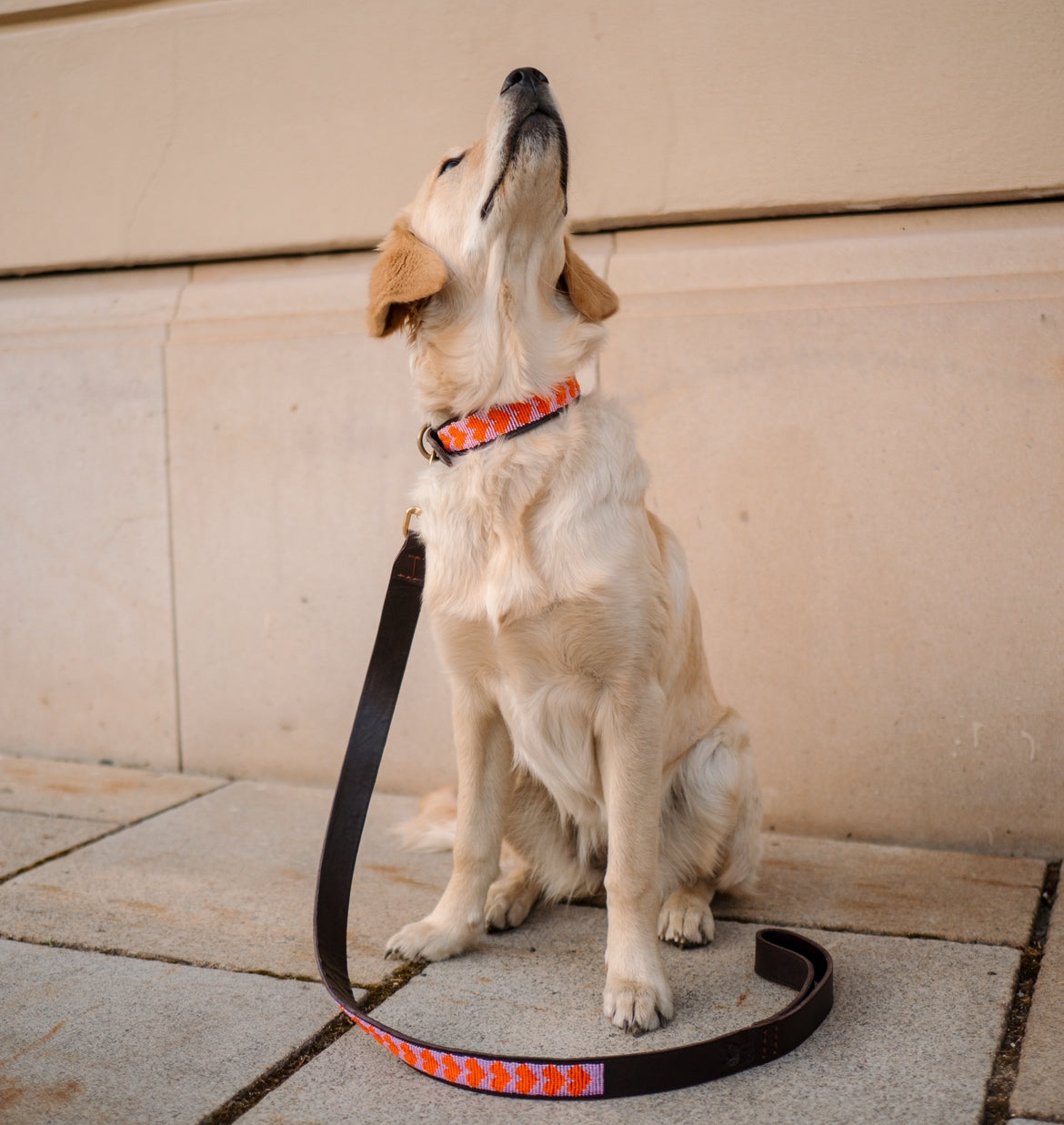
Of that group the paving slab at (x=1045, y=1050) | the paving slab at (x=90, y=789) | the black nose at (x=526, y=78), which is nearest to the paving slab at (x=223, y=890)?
the paving slab at (x=90, y=789)

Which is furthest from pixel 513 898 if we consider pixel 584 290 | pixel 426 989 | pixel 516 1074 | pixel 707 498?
pixel 584 290

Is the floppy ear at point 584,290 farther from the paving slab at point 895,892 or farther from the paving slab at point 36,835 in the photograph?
the paving slab at point 36,835

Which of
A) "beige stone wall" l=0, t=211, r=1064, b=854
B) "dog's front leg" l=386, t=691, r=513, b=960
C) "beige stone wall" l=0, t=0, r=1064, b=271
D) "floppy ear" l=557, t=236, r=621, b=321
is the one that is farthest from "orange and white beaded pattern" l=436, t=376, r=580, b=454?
"beige stone wall" l=0, t=0, r=1064, b=271

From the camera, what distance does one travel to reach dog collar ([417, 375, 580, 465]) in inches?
84.7

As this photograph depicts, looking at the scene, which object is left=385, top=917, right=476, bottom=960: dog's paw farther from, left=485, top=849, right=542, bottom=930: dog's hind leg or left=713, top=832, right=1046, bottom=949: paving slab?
left=713, top=832, right=1046, bottom=949: paving slab

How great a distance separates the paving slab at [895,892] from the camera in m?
2.39

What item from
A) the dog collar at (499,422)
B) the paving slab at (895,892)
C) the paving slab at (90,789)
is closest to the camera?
the dog collar at (499,422)

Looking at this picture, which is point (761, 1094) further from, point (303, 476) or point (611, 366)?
point (303, 476)

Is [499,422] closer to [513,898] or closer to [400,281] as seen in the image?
[400,281]

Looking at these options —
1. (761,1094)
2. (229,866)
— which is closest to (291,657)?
(229,866)

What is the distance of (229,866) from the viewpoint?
2809 mm

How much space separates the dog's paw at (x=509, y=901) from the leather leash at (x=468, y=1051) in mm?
459

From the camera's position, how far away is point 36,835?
9.91 ft

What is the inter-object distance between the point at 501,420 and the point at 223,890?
1.38 meters
